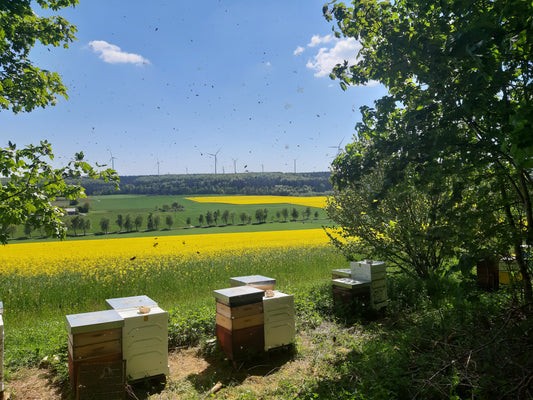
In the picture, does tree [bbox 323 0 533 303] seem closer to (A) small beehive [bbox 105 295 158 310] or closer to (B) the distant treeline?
(A) small beehive [bbox 105 295 158 310]

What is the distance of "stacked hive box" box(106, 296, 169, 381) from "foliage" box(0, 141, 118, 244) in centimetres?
175

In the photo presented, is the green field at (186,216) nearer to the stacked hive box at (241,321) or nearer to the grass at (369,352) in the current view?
the grass at (369,352)

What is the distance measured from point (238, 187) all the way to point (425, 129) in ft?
235

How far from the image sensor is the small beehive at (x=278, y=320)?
543 cm

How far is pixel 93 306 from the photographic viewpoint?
29.2 feet

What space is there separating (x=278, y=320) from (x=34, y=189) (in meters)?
4.02

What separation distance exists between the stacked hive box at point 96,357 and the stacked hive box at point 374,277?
5.01 meters

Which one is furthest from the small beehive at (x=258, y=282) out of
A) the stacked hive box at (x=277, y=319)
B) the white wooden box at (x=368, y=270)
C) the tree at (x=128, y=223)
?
the tree at (x=128, y=223)

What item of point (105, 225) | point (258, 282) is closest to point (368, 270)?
point (258, 282)

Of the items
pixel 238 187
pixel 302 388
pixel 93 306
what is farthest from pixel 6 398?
pixel 238 187

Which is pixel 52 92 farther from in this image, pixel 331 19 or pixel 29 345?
pixel 331 19

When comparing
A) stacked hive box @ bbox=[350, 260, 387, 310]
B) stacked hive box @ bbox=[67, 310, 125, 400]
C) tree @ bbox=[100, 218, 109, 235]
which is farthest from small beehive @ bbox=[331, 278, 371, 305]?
tree @ bbox=[100, 218, 109, 235]

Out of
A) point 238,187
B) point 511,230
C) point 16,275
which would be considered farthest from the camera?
point 238,187

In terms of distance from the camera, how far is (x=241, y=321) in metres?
5.16
